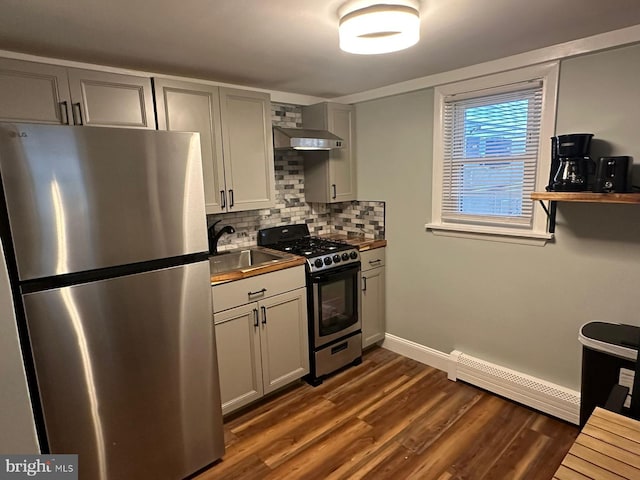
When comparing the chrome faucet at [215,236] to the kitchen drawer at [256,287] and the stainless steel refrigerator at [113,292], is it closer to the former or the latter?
the kitchen drawer at [256,287]

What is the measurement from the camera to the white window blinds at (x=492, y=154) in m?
2.40

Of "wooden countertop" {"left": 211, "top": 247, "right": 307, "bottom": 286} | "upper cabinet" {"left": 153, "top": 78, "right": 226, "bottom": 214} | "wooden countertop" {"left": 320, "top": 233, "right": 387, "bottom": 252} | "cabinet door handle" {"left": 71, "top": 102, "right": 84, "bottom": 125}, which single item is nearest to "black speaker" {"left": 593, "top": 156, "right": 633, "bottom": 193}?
"wooden countertop" {"left": 320, "top": 233, "right": 387, "bottom": 252}

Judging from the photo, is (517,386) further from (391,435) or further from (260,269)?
(260,269)

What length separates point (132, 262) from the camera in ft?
5.56

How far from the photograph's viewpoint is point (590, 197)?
1924 mm

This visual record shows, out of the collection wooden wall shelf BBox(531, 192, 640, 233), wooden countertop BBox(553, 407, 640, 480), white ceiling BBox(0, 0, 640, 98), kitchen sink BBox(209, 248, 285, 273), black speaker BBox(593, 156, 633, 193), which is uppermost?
white ceiling BBox(0, 0, 640, 98)

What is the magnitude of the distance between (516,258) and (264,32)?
6.71 feet

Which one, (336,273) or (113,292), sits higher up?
(113,292)

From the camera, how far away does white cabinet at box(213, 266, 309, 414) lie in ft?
7.79

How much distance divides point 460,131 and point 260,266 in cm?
171

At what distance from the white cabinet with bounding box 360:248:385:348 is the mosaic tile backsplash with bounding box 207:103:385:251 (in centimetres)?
26

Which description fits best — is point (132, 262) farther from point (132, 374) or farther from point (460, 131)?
point (460, 131)

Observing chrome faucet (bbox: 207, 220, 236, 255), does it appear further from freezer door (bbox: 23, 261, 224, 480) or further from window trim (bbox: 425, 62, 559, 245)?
window trim (bbox: 425, 62, 559, 245)

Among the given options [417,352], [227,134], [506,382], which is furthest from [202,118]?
[506,382]
